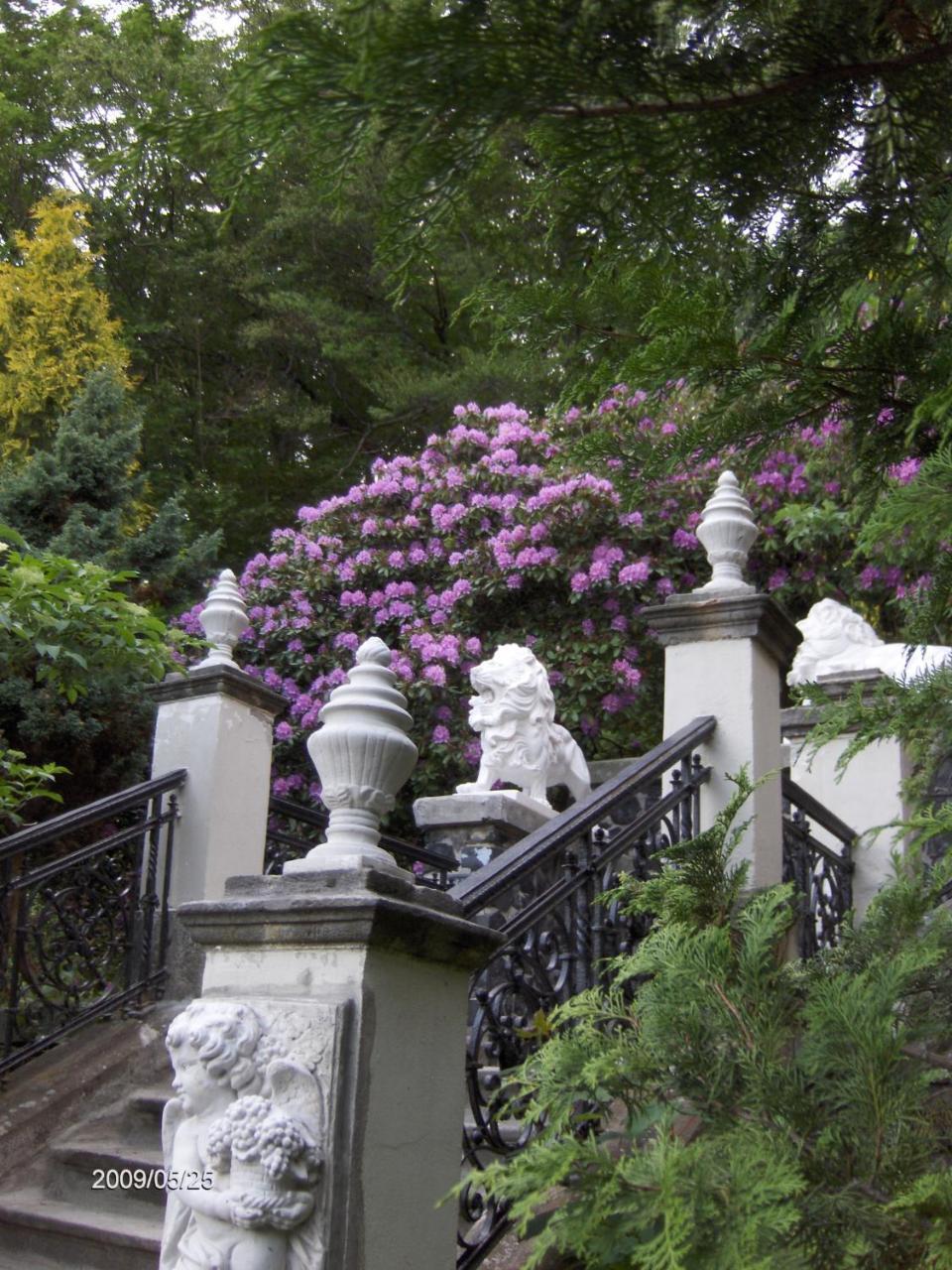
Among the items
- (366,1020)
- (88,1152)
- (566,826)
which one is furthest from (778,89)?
(88,1152)

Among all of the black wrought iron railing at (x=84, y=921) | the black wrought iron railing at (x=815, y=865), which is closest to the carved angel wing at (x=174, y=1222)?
the black wrought iron railing at (x=84, y=921)

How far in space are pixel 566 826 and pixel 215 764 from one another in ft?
7.97

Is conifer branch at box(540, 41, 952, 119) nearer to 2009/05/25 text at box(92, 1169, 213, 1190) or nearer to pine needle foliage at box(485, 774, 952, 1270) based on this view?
pine needle foliage at box(485, 774, 952, 1270)

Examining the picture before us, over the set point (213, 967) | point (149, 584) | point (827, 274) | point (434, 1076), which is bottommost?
point (434, 1076)

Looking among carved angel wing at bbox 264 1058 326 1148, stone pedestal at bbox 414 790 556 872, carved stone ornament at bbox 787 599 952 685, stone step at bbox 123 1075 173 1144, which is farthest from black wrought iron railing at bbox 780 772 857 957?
carved angel wing at bbox 264 1058 326 1148

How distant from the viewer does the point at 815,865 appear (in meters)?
5.21

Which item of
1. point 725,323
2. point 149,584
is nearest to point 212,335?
point 149,584

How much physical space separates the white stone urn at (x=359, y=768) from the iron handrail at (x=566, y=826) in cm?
36

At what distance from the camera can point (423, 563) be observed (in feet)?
35.5

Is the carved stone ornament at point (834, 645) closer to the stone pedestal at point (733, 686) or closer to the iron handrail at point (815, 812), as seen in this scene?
the iron handrail at point (815, 812)

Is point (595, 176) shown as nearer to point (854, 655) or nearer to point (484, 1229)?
point (484, 1229)

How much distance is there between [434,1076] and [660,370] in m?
1.51

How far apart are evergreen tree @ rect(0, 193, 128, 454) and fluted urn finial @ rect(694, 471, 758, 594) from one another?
796 cm

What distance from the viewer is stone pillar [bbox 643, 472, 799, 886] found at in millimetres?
4531
